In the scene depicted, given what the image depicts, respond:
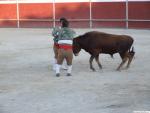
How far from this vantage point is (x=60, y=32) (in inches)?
540

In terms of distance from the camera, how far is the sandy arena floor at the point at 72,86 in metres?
9.96

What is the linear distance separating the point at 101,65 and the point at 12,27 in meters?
19.4

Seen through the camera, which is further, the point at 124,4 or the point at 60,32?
the point at 124,4

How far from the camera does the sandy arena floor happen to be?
996 centimetres

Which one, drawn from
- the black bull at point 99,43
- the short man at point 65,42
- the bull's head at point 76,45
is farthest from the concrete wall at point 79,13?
the short man at point 65,42

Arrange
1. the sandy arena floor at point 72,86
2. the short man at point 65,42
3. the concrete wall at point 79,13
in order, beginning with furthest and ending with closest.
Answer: the concrete wall at point 79,13
the short man at point 65,42
the sandy arena floor at point 72,86

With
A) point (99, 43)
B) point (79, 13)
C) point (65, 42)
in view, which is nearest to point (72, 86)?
point (65, 42)

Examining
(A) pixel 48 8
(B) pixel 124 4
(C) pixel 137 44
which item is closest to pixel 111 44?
(C) pixel 137 44

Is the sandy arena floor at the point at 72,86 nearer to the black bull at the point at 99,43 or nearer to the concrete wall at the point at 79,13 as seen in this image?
the black bull at the point at 99,43

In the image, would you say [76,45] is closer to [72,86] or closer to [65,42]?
[65,42]

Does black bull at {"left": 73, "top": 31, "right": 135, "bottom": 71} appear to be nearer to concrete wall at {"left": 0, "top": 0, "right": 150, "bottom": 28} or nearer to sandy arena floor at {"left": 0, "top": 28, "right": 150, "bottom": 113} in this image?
sandy arena floor at {"left": 0, "top": 28, "right": 150, "bottom": 113}

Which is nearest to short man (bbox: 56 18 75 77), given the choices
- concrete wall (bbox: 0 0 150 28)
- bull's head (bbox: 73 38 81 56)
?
bull's head (bbox: 73 38 81 56)

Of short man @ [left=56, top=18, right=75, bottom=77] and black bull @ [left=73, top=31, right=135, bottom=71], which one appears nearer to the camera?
short man @ [left=56, top=18, right=75, bottom=77]

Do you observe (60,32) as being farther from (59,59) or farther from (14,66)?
(14,66)
